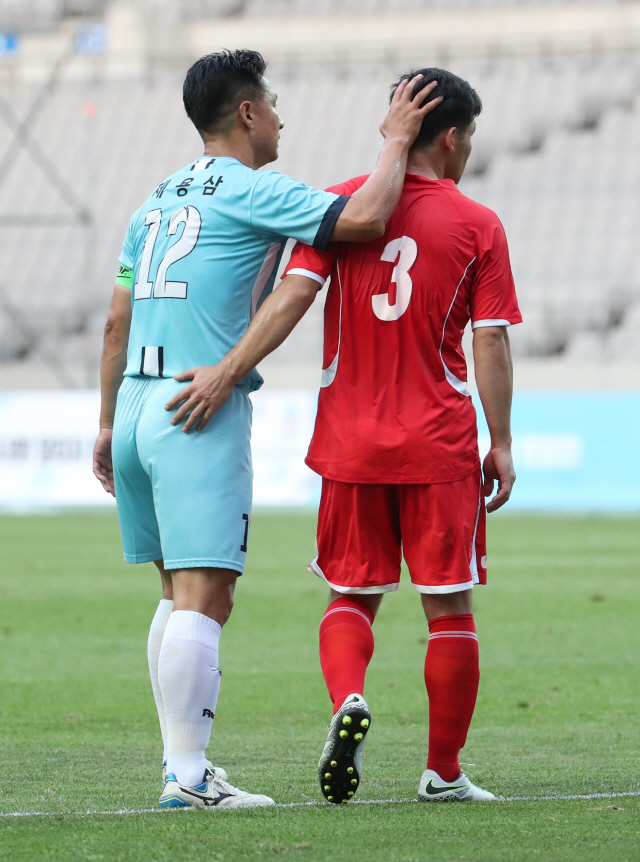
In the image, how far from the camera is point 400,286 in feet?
12.3

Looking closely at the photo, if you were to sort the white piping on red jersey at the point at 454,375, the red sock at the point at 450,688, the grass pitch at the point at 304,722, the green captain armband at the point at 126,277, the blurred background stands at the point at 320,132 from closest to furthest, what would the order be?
the grass pitch at the point at 304,722, the red sock at the point at 450,688, the white piping on red jersey at the point at 454,375, the green captain armband at the point at 126,277, the blurred background stands at the point at 320,132

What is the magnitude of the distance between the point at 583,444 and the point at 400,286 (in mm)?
14844

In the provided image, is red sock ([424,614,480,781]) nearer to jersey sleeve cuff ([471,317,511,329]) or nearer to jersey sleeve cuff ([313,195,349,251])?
jersey sleeve cuff ([471,317,511,329])

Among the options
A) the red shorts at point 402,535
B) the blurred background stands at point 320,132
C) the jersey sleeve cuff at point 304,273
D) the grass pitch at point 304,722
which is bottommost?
the grass pitch at point 304,722

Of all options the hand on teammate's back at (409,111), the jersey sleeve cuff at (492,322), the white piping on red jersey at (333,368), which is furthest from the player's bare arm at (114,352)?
the jersey sleeve cuff at (492,322)

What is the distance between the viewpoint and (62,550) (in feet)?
46.6

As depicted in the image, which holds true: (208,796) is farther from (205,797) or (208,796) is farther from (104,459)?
(104,459)

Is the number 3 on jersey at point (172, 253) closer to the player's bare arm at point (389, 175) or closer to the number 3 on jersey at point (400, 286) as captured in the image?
the player's bare arm at point (389, 175)

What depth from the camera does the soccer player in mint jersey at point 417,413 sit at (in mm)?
3705

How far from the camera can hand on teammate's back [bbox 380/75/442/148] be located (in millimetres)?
3789

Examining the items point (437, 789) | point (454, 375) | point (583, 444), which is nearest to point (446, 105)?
point (454, 375)

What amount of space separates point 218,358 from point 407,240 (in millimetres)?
645

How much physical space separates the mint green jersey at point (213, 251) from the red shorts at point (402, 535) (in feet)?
1.62

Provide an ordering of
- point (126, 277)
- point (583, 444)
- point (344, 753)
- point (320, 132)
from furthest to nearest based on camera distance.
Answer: point (320, 132) → point (583, 444) → point (126, 277) → point (344, 753)
